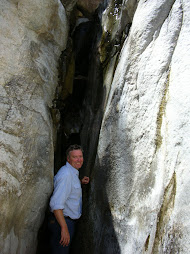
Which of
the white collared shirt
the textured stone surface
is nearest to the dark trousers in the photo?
the white collared shirt

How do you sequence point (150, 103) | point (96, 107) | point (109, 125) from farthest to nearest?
point (96, 107) → point (109, 125) → point (150, 103)

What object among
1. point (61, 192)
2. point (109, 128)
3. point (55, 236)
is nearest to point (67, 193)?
point (61, 192)

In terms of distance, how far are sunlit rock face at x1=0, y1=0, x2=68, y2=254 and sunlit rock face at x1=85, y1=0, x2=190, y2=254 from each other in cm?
71

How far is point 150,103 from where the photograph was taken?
2775mm

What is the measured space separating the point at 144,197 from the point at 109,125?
1.18 metres

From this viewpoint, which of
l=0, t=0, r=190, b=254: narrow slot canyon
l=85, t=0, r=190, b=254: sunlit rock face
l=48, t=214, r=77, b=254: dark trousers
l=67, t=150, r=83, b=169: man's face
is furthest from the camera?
l=67, t=150, r=83, b=169: man's face

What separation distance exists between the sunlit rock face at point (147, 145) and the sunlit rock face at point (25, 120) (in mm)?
705

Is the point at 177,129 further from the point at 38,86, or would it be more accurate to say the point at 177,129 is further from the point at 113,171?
the point at 38,86

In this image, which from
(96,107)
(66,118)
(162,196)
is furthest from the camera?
(66,118)

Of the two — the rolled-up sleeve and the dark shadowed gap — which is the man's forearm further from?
the dark shadowed gap

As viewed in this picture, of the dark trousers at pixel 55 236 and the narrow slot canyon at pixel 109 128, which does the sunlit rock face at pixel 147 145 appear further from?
the dark trousers at pixel 55 236

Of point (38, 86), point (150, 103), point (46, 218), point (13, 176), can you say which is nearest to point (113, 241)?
point (46, 218)

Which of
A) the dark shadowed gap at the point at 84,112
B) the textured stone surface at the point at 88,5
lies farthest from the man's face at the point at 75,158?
the textured stone surface at the point at 88,5

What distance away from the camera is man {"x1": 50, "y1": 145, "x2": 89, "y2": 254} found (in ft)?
10.2
